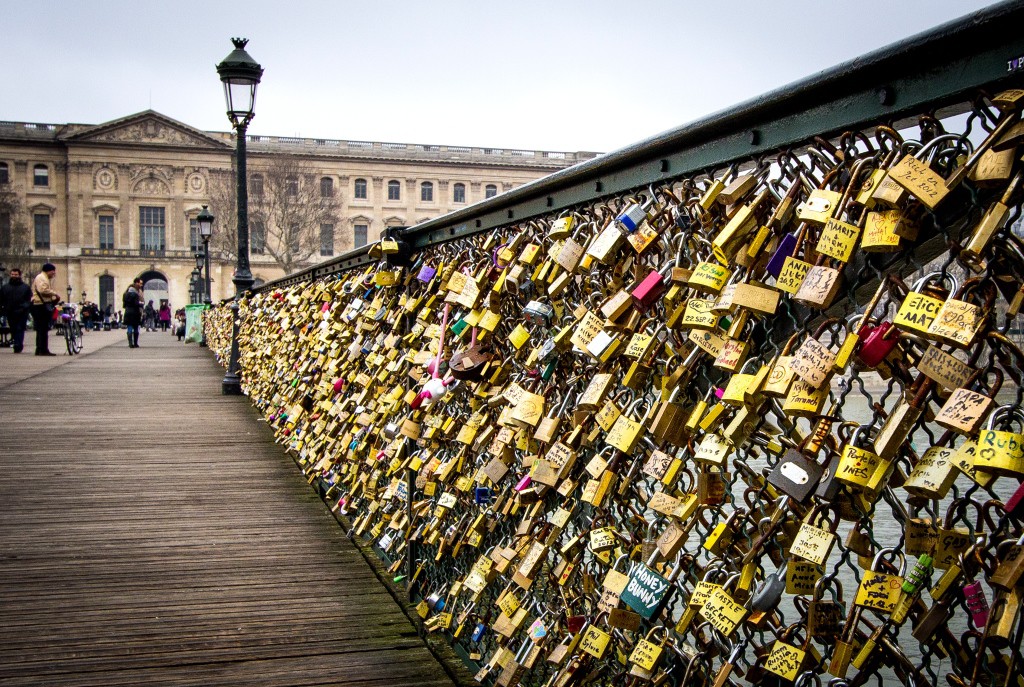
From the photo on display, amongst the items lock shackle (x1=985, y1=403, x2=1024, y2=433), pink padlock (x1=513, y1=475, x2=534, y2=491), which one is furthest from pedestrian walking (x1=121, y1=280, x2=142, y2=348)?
lock shackle (x1=985, y1=403, x2=1024, y2=433)

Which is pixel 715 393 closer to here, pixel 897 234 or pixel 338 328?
pixel 897 234

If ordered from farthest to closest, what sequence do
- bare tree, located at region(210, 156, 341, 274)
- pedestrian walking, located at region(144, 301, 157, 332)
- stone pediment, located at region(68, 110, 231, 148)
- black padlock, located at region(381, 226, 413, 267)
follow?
stone pediment, located at region(68, 110, 231, 148) < bare tree, located at region(210, 156, 341, 274) < pedestrian walking, located at region(144, 301, 157, 332) < black padlock, located at region(381, 226, 413, 267)

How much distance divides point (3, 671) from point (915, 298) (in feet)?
9.83

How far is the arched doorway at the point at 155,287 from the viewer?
262 ft

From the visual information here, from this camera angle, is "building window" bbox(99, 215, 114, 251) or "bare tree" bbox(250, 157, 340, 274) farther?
"building window" bbox(99, 215, 114, 251)

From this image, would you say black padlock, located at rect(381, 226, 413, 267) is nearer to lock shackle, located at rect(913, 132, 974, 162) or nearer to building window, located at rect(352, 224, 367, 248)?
lock shackle, located at rect(913, 132, 974, 162)

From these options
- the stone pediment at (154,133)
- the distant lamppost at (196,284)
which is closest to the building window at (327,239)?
the stone pediment at (154,133)

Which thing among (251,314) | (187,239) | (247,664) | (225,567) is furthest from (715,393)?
(187,239)

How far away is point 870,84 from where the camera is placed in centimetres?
140

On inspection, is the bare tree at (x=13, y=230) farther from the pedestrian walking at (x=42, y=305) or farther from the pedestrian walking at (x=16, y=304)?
the pedestrian walking at (x=42, y=305)

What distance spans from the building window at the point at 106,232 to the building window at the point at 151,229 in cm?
213

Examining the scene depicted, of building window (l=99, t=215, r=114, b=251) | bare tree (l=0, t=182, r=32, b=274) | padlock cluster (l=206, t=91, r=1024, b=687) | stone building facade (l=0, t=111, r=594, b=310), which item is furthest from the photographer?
building window (l=99, t=215, r=114, b=251)

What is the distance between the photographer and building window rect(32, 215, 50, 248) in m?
78.5

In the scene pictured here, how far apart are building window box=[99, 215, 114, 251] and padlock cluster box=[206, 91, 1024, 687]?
82.3 metres
